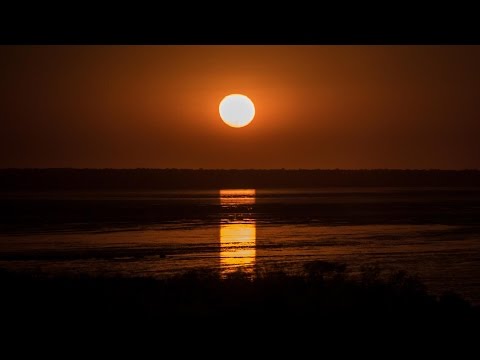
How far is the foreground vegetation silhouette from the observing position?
36.0 feet

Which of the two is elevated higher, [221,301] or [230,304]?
[221,301]

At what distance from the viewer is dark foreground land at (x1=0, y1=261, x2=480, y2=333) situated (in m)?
10.6

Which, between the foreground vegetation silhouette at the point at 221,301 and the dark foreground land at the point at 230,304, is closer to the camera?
the dark foreground land at the point at 230,304

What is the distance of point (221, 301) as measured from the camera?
12680 mm

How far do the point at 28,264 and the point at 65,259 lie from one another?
2239 millimetres

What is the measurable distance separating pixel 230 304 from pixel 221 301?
67 centimetres

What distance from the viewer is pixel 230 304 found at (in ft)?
39.5

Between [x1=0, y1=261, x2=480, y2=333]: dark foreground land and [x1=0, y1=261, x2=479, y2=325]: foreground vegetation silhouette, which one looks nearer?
[x1=0, y1=261, x2=480, y2=333]: dark foreground land

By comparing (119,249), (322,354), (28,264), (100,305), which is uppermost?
(119,249)

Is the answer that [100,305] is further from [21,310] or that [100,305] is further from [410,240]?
[410,240]

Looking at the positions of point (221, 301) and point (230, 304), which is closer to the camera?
point (230, 304)

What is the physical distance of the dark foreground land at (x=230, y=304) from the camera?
34.8 ft

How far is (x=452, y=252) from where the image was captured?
32.3 meters
